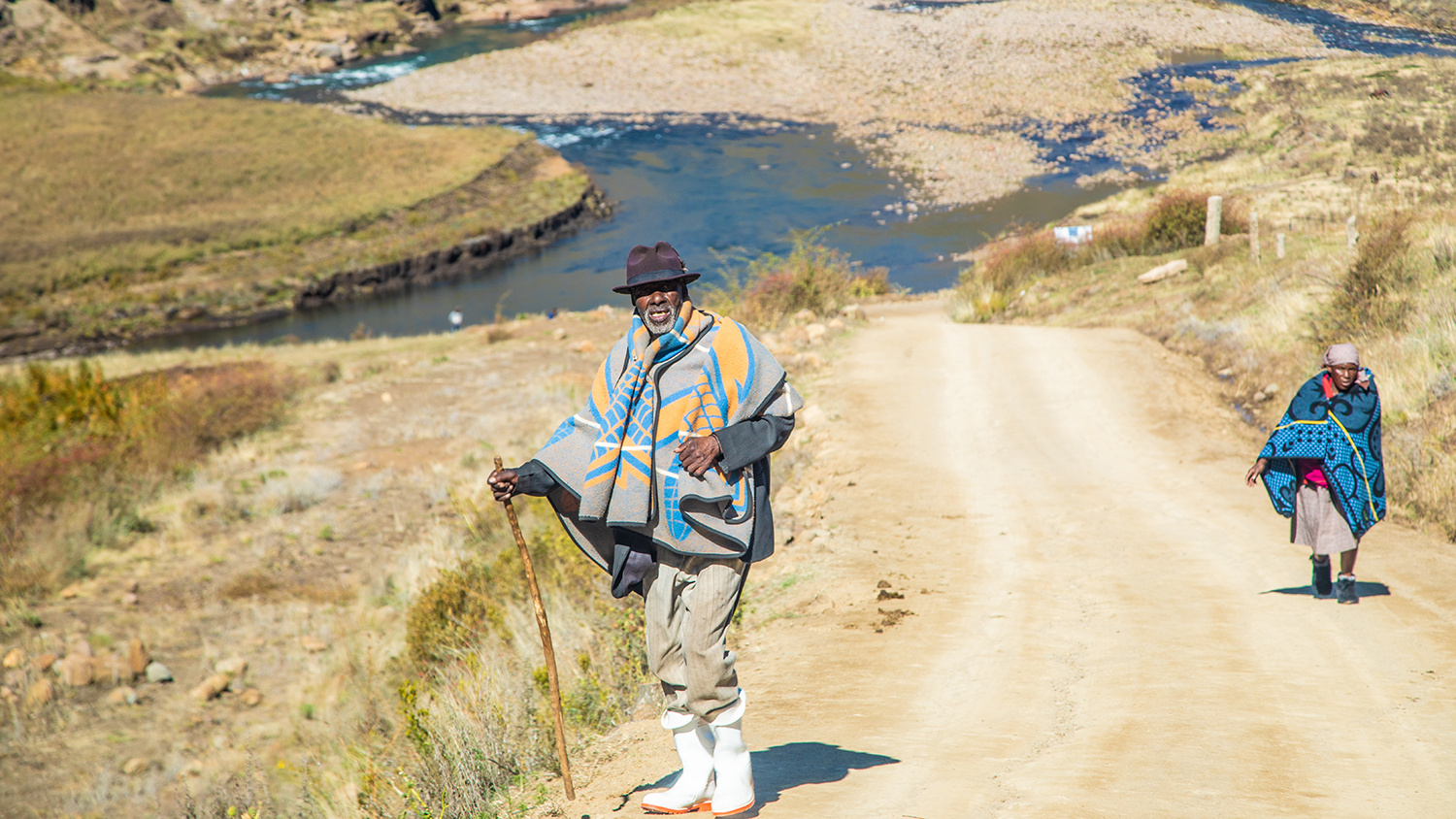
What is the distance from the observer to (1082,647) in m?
6.71

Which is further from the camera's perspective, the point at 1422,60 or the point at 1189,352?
the point at 1422,60

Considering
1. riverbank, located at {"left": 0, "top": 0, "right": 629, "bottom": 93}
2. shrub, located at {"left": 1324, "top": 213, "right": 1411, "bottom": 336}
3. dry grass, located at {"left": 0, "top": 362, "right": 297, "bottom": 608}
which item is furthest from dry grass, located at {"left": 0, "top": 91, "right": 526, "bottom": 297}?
shrub, located at {"left": 1324, "top": 213, "right": 1411, "bottom": 336}

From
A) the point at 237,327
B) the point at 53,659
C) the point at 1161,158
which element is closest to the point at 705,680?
the point at 53,659

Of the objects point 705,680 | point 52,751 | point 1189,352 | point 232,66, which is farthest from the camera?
point 232,66

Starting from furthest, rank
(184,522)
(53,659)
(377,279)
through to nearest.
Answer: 1. (377,279)
2. (184,522)
3. (53,659)

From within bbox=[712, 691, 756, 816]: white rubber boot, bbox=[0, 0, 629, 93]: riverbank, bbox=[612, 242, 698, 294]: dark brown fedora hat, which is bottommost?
bbox=[712, 691, 756, 816]: white rubber boot

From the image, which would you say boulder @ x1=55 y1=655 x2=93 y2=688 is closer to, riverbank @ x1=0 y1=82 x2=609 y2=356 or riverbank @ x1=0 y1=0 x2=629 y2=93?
riverbank @ x1=0 y1=82 x2=609 y2=356

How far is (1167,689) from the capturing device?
228 inches

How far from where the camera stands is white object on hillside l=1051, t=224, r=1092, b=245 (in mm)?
26647

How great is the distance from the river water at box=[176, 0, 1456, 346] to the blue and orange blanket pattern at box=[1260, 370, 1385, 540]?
24791 mm

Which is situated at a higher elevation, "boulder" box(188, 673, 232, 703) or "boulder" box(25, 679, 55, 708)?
"boulder" box(25, 679, 55, 708)

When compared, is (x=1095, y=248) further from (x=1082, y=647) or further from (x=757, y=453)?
(x=757, y=453)

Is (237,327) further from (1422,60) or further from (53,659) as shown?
(1422,60)

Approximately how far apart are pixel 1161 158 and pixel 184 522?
43.9 meters
